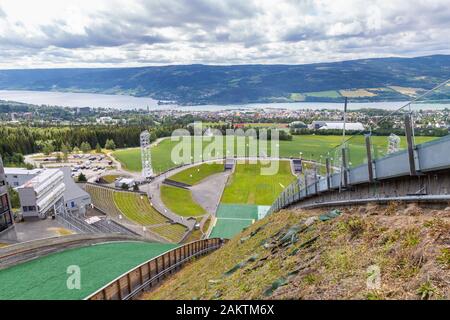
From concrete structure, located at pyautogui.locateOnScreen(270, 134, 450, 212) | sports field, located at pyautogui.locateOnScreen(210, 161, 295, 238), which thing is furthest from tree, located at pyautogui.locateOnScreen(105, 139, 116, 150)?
concrete structure, located at pyautogui.locateOnScreen(270, 134, 450, 212)

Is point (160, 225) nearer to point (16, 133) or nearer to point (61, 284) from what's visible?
point (61, 284)

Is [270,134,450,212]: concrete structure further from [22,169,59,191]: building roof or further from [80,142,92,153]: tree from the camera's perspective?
[80,142,92,153]: tree

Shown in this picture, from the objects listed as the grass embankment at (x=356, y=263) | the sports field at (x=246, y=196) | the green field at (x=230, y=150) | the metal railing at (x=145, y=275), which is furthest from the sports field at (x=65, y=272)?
the green field at (x=230, y=150)

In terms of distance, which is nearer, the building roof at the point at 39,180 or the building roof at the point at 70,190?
the building roof at the point at 39,180

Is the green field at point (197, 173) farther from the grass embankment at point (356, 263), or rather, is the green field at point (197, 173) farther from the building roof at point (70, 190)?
the grass embankment at point (356, 263)
